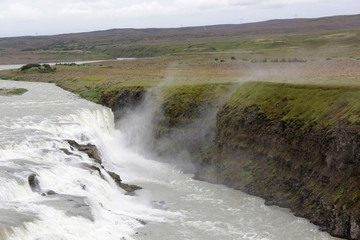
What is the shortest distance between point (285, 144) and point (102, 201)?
1185 cm

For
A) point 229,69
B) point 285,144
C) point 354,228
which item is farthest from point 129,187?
point 229,69

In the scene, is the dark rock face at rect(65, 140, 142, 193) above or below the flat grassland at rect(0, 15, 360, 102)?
below

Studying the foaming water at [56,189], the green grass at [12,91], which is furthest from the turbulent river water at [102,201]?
the green grass at [12,91]

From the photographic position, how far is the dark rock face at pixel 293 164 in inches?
877

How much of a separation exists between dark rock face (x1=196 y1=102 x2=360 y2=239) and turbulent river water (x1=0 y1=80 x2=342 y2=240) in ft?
3.17

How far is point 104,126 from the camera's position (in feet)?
144

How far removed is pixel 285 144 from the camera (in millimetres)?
27953

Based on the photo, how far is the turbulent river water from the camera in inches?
778

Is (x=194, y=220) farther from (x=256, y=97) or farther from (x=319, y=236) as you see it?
(x=256, y=97)

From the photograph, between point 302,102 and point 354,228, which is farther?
point 302,102

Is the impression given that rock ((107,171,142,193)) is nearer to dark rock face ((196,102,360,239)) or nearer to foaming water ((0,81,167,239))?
foaming water ((0,81,167,239))

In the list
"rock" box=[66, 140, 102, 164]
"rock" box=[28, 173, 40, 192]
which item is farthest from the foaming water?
"rock" box=[66, 140, 102, 164]

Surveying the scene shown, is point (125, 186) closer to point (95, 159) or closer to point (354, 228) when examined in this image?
point (95, 159)

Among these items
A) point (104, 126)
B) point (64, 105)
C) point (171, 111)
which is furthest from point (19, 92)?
point (171, 111)
